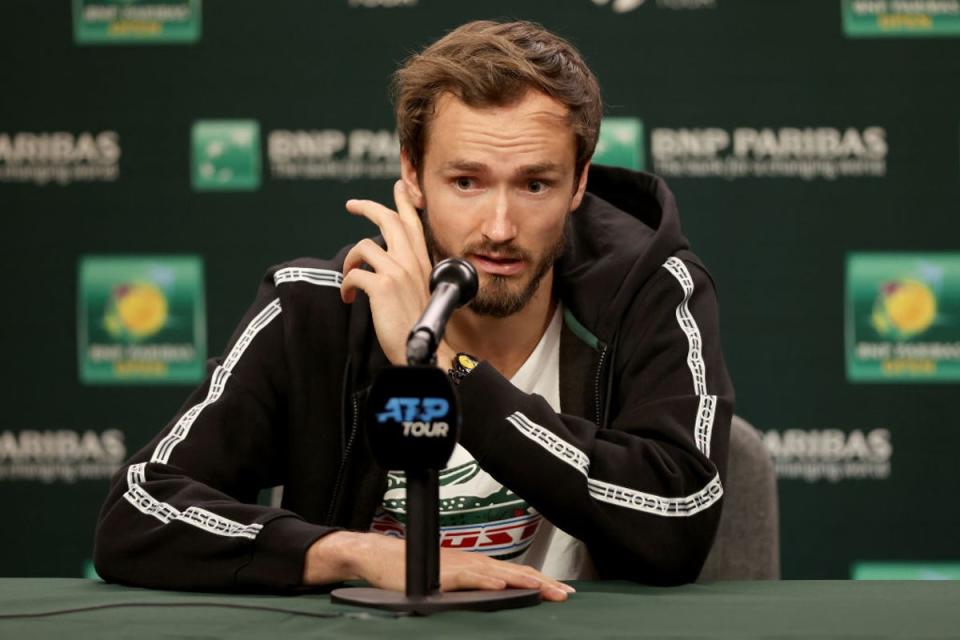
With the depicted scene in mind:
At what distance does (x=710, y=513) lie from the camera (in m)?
1.72

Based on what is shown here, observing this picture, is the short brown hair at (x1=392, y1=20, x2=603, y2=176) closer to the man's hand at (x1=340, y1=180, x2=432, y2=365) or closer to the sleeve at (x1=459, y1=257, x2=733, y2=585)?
the man's hand at (x1=340, y1=180, x2=432, y2=365)

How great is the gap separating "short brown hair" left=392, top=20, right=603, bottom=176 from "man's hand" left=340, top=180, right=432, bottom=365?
8.7 inches

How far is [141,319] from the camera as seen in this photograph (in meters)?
3.30

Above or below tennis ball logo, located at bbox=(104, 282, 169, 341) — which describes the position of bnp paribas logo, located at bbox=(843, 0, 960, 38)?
above

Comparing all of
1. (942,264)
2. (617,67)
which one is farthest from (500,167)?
(942,264)

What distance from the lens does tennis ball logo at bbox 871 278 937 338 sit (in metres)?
3.16

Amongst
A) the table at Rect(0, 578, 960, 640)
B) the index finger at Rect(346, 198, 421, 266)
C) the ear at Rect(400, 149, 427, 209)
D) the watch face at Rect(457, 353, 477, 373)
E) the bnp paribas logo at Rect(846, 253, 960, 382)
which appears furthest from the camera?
the bnp paribas logo at Rect(846, 253, 960, 382)

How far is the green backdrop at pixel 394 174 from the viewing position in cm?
316

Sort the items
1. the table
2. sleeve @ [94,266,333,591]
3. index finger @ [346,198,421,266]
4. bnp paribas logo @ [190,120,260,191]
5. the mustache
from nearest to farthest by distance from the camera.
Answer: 1. the table
2. sleeve @ [94,266,333,591]
3. index finger @ [346,198,421,266]
4. the mustache
5. bnp paribas logo @ [190,120,260,191]

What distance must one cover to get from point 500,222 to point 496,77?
0.24 m

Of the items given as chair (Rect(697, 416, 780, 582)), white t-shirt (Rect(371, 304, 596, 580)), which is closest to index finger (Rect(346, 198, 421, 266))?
white t-shirt (Rect(371, 304, 596, 580))

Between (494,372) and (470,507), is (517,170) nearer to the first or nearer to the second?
(494,372)

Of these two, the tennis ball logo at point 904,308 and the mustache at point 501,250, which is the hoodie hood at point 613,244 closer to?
the mustache at point 501,250

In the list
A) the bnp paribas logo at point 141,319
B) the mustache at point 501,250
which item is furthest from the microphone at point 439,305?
the bnp paribas logo at point 141,319
